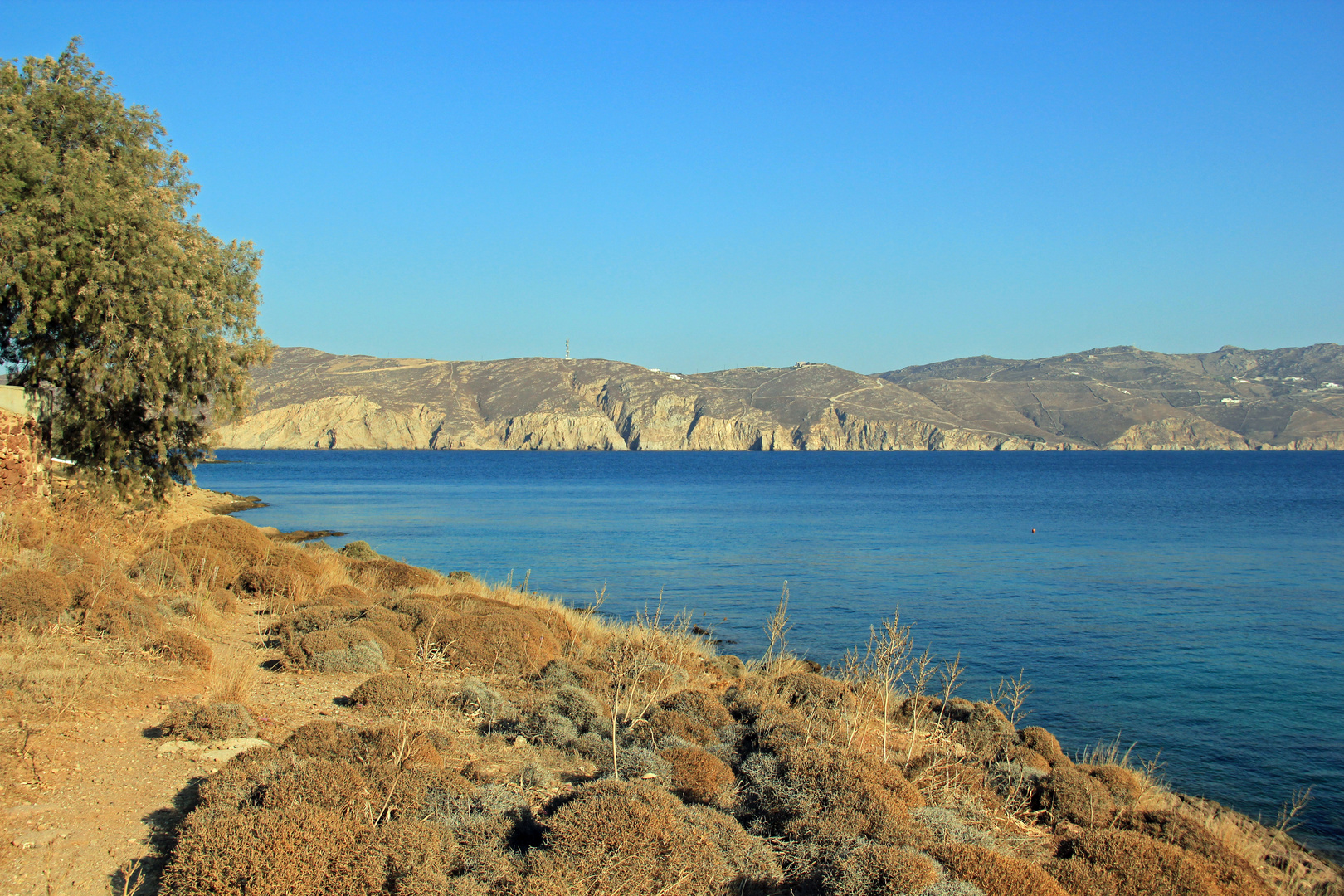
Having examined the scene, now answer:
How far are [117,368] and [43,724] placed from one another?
991 centimetres

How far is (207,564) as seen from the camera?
43.4ft

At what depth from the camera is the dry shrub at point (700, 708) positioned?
27.0 feet

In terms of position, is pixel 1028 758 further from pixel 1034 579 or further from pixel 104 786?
pixel 1034 579

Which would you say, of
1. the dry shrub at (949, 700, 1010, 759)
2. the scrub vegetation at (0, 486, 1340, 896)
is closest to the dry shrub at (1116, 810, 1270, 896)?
the scrub vegetation at (0, 486, 1340, 896)

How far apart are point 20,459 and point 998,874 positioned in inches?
614

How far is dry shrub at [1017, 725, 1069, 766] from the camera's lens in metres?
9.61

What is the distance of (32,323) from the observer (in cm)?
1427

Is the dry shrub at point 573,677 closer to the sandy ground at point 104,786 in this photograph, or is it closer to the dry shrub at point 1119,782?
the sandy ground at point 104,786

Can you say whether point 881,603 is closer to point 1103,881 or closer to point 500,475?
point 1103,881

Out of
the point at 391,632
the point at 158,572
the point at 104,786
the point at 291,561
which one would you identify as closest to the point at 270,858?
the point at 104,786

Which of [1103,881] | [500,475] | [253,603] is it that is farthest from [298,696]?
[500,475]

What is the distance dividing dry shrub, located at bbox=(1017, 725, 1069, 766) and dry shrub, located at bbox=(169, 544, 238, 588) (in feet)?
36.0

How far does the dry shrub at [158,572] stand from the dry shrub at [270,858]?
27.2 feet

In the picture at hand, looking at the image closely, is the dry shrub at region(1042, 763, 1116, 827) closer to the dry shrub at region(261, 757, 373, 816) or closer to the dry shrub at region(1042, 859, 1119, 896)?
the dry shrub at region(1042, 859, 1119, 896)
